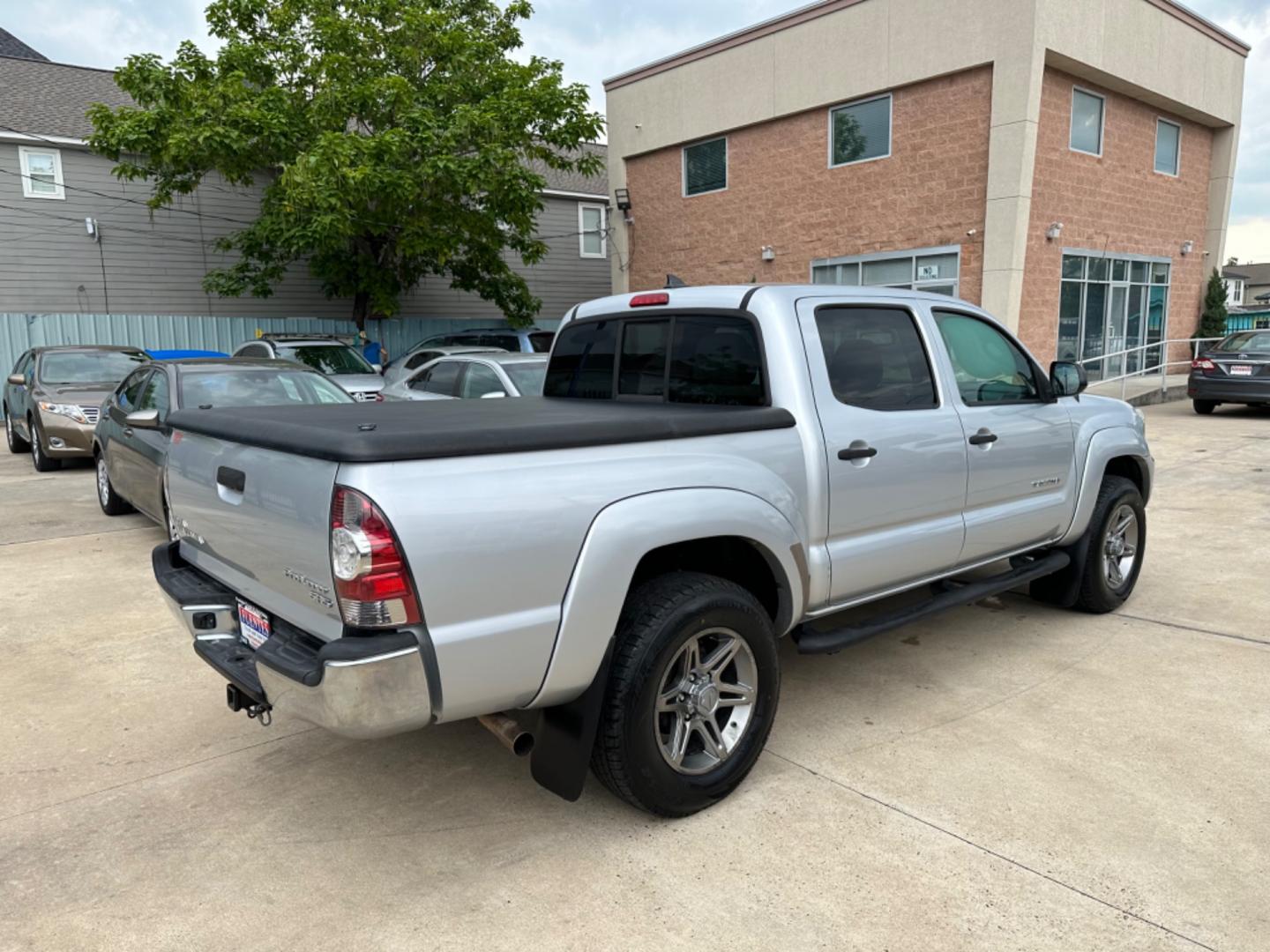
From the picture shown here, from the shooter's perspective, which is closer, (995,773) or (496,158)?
(995,773)

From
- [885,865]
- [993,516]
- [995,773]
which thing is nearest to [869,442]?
[993,516]

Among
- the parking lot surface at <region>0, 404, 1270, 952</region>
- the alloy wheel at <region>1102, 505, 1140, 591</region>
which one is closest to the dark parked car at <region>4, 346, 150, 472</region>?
the parking lot surface at <region>0, 404, 1270, 952</region>

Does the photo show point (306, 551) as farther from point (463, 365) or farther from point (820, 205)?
point (820, 205)

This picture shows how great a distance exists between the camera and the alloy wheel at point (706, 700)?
3016 millimetres

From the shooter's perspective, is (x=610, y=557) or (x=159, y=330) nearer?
(x=610, y=557)

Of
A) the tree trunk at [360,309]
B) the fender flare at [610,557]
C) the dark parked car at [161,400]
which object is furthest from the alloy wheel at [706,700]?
the tree trunk at [360,309]

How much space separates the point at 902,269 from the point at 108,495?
566 inches

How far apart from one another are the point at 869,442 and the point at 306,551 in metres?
2.21

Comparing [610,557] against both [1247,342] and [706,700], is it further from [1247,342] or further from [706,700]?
[1247,342]

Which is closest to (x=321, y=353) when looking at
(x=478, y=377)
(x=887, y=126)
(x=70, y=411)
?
(x=70, y=411)

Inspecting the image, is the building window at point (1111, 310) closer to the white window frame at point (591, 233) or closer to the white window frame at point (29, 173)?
the white window frame at point (591, 233)

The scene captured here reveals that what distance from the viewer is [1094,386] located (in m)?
17.6

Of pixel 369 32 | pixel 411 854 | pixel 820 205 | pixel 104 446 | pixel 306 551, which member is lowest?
pixel 411 854

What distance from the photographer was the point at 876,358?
3.80 m
